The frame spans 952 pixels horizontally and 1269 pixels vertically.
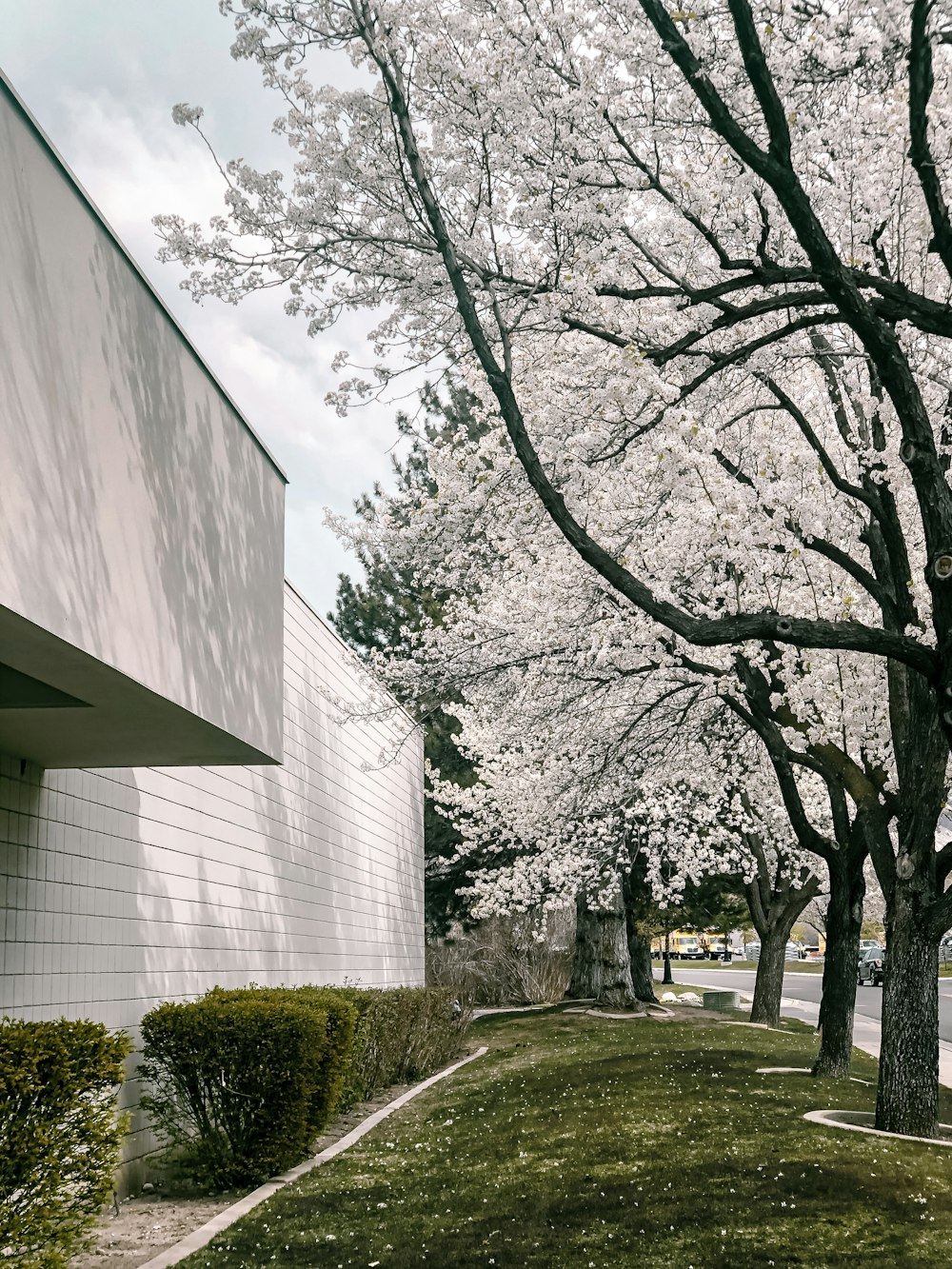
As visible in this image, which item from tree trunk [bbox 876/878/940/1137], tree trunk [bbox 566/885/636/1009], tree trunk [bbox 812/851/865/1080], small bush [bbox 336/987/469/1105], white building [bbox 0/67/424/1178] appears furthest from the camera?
tree trunk [bbox 566/885/636/1009]

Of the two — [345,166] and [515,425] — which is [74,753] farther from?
[345,166]

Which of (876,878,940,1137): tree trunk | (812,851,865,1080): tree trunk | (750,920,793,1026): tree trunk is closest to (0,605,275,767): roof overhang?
(876,878,940,1137): tree trunk

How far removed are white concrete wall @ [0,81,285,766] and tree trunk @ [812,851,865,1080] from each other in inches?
308

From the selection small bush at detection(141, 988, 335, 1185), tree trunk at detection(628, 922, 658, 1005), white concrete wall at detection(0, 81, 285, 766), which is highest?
white concrete wall at detection(0, 81, 285, 766)

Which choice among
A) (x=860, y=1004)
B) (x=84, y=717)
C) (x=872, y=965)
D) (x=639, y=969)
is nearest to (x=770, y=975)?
Result: (x=639, y=969)

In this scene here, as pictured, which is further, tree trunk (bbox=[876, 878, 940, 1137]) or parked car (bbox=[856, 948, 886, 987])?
parked car (bbox=[856, 948, 886, 987])

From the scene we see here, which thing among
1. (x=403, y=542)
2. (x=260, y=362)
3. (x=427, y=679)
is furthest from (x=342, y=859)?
(x=260, y=362)

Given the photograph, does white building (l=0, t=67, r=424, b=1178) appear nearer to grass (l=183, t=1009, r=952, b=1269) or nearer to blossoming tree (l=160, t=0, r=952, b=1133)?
grass (l=183, t=1009, r=952, b=1269)

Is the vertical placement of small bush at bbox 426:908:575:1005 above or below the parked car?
above

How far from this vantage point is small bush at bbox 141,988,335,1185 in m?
7.28

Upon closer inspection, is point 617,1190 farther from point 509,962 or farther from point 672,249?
point 509,962

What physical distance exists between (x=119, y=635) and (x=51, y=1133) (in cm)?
191

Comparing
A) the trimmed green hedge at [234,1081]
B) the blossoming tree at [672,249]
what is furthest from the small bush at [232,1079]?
the blossoming tree at [672,249]

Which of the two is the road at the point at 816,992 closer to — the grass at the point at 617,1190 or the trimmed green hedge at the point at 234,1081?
the grass at the point at 617,1190
